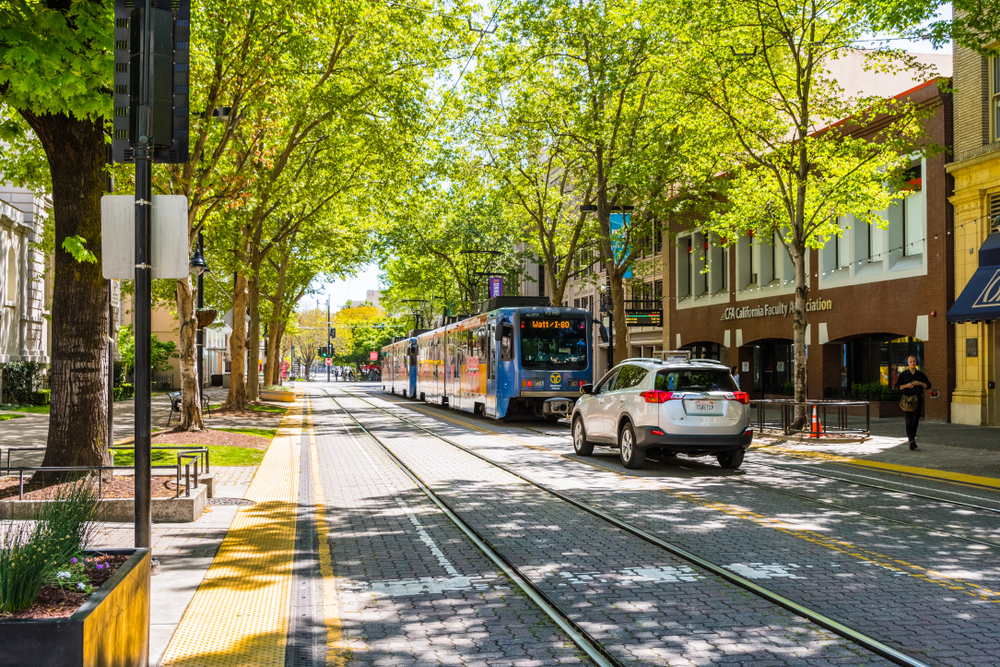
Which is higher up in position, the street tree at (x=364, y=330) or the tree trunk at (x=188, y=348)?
the street tree at (x=364, y=330)

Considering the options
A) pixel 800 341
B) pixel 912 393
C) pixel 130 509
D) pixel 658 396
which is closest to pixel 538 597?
pixel 130 509

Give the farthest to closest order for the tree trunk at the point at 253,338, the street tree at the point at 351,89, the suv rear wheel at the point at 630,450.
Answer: the tree trunk at the point at 253,338 → the street tree at the point at 351,89 → the suv rear wheel at the point at 630,450

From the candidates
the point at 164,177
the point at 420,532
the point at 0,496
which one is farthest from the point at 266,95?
the point at 420,532

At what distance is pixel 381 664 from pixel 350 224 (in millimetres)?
32114

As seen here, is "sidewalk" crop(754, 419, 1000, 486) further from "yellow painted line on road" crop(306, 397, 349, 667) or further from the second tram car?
the second tram car

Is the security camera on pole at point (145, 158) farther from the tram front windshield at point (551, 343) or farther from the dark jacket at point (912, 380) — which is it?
the tram front windshield at point (551, 343)

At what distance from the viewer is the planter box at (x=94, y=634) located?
12.0 ft

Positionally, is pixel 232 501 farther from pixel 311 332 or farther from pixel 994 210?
pixel 311 332

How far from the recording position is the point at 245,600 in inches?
257

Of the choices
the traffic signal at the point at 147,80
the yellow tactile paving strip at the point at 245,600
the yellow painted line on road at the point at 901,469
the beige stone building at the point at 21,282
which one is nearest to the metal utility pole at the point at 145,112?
the traffic signal at the point at 147,80

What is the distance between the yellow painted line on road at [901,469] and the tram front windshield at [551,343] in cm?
810

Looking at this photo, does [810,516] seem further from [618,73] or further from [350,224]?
[350,224]

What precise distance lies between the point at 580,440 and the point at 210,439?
25.3 feet

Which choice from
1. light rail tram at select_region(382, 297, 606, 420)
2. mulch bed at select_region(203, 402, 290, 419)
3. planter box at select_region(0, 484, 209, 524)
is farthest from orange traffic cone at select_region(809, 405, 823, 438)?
mulch bed at select_region(203, 402, 290, 419)
